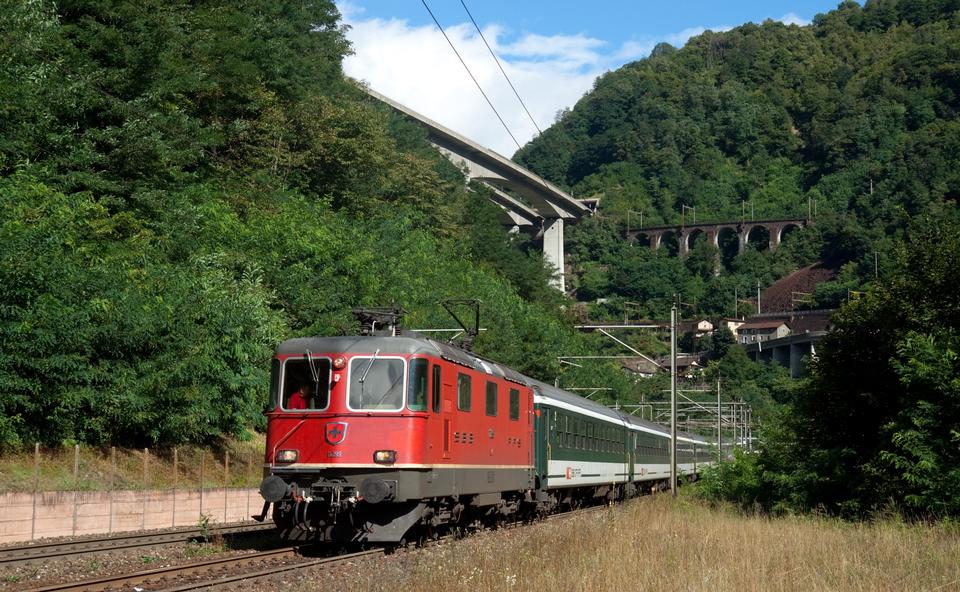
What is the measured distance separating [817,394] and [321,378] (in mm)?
12799

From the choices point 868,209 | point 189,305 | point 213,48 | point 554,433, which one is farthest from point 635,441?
point 868,209

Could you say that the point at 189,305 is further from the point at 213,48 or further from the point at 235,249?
the point at 213,48

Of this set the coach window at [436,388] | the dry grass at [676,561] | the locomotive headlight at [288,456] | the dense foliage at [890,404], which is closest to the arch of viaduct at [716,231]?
the dense foliage at [890,404]

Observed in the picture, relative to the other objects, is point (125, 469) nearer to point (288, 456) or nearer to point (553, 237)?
point (288, 456)

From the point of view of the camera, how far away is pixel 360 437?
55.3 feet

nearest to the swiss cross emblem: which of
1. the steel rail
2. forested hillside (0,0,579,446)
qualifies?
the steel rail

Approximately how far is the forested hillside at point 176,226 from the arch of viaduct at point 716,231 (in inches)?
5132

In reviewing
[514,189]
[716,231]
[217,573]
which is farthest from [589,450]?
[716,231]

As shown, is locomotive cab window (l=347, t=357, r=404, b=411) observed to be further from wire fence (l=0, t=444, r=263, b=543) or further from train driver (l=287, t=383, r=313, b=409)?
wire fence (l=0, t=444, r=263, b=543)

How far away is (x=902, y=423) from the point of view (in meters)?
21.7

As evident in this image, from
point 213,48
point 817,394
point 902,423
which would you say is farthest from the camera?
point 213,48

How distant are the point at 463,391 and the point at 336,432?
2.83 m

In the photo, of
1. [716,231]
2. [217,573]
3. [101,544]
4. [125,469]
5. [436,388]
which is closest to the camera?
[217,573]

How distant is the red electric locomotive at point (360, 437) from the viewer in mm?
16734
